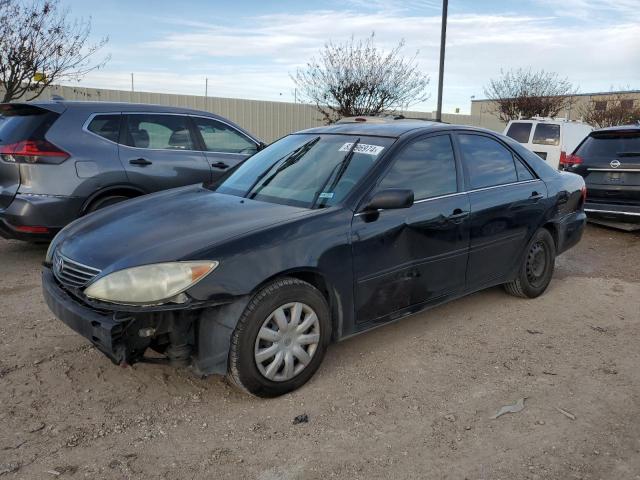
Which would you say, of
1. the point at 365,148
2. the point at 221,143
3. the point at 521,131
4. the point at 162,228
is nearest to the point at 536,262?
the point at 365,148

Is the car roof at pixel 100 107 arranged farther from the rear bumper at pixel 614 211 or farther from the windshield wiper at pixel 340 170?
the rear bumper at pixel 614 211

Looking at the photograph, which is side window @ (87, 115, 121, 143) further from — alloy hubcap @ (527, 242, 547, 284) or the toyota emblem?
alloy hubcap @ (527, 242, 547, 284)

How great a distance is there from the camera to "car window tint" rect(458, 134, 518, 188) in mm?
4422

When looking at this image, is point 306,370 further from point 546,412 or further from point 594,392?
point 594,392

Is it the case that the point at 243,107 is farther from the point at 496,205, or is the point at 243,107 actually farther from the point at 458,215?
the point at 458,215

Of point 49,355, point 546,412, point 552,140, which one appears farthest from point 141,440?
point 552,140

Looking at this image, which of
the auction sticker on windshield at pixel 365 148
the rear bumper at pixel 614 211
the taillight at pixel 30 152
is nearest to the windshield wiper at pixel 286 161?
the auction sticker on windshield at pixel 365 148

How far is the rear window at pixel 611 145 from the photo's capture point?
781cm

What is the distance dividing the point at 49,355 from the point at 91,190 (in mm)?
2401

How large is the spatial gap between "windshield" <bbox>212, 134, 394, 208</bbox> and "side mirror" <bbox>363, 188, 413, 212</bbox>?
0.71 feet

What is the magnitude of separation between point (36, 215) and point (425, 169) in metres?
3.77

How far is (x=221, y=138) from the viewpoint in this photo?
22.7 ft

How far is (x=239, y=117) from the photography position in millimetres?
19094

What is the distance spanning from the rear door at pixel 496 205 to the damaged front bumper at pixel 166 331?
7.13 feet
